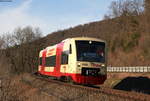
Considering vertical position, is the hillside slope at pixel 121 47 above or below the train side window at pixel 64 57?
above

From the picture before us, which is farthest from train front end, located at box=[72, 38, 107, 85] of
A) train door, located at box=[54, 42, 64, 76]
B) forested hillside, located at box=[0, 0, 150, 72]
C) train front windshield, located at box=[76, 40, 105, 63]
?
forested hillside, located at box=[0, 0, 150, 72]

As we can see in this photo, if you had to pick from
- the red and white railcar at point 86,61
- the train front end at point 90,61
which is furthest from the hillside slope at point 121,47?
the train front end at point 90,61

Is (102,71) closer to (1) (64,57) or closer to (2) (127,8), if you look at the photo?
(1) (64,57)

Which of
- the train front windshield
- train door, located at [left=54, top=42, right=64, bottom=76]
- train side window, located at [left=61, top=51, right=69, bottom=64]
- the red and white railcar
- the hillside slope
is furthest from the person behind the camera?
the hillside slope

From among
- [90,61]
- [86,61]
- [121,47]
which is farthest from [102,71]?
[121,47]

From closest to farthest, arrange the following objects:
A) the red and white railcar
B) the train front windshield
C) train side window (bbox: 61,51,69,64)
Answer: the red and white railcar < the train front windshield < train side window (bbox: 61,51,69,64)

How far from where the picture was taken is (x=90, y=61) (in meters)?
21.6

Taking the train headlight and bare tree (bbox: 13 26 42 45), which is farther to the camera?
bare tree (bbox: 13 26 42 45)

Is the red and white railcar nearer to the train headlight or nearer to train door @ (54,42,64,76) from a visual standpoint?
the train headlight

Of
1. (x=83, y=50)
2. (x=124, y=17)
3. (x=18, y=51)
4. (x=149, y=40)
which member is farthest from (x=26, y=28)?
(x=83, y=50)

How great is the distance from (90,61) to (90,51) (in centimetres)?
80

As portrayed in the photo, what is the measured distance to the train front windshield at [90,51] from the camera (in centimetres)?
2180

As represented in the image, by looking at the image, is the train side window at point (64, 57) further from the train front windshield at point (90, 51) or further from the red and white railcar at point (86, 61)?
the train front windshield at point (90, 51)

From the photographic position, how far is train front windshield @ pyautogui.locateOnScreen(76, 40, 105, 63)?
21.8 meters
